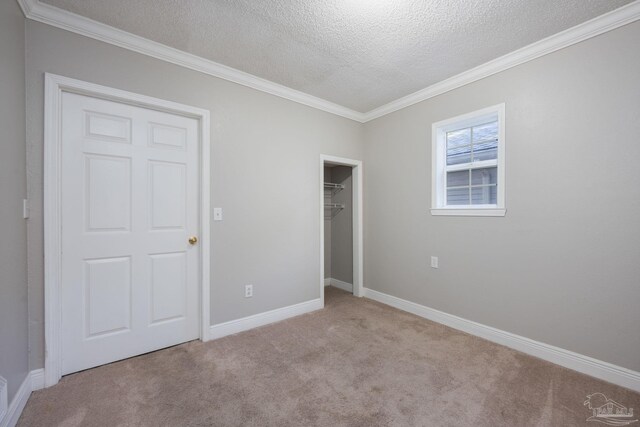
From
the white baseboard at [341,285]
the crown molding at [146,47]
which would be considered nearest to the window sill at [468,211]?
the white baseboard at [341,285]

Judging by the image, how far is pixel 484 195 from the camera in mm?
2713

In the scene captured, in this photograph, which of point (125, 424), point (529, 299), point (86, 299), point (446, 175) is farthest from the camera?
point (446, 175)

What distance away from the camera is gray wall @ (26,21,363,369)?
184 centimetres

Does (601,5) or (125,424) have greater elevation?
(601,5)

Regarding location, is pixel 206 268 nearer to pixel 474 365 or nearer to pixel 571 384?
pixel 474 365

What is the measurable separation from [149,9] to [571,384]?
3.97m

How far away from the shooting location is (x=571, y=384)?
190 cm

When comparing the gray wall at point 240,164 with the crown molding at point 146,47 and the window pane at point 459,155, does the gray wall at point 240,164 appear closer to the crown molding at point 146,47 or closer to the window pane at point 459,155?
the crown molding at point 146,47

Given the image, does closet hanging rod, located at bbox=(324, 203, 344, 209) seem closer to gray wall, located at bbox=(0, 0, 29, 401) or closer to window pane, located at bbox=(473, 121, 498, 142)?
window pane, located at bbox=(473, 121, 498, 142)

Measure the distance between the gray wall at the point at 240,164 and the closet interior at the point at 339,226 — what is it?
58cm

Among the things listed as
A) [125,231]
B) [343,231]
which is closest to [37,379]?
[125,231]

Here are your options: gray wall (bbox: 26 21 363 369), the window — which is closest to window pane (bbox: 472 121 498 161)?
the window

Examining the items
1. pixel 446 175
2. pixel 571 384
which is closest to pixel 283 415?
pixel 571 384

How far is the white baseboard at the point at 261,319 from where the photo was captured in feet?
8.51
